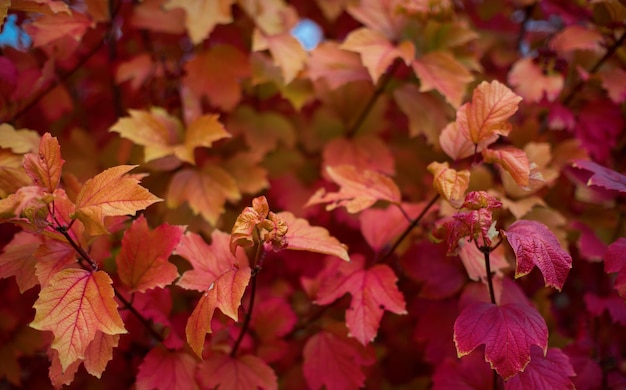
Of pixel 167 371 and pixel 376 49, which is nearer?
pixel 167 371

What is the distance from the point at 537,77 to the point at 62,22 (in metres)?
1.17

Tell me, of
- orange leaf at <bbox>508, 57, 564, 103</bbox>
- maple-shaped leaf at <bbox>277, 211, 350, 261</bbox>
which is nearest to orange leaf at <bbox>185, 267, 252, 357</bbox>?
maple-shaped leaf at <bbox>277, 211, 350, 261</bbox>

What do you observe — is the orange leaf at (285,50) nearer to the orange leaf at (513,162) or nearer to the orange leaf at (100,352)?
the orange leaf at (513,162)

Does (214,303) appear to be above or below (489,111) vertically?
below

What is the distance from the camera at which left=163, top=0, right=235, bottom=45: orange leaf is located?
1372 millimetres

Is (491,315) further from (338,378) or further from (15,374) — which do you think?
(15,374)

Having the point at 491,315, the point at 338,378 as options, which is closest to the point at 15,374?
the point at 338,378

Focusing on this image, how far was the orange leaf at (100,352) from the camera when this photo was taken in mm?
946

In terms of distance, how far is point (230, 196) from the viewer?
4.24 ft

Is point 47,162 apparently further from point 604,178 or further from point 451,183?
point 604,178

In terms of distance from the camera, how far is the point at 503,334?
952 mm

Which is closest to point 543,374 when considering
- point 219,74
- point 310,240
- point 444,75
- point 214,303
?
point 310,240

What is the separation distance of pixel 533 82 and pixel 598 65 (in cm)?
20

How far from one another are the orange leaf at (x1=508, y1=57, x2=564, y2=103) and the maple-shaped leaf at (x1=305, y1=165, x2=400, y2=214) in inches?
19.0
